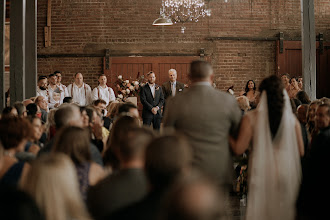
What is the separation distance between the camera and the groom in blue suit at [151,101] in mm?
10469

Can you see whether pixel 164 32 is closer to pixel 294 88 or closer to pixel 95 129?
pixel 294 88

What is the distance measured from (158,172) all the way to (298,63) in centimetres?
1305

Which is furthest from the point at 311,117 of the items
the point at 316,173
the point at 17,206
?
the point at 17,206

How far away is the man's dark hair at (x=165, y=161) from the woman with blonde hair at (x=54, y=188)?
17.9 inches

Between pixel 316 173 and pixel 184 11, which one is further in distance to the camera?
pixel 184 11

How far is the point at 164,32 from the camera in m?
14.0

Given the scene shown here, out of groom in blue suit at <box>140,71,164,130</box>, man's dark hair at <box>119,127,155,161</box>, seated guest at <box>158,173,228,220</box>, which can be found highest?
A: seated guest at <box>158,173,228,220</box>

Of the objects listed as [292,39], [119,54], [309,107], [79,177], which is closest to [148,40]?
[119,54]

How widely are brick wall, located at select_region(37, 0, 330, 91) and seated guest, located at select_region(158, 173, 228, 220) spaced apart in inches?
500

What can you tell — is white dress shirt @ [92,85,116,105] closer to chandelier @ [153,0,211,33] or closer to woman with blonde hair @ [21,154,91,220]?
chandelier @ [153,0,211,33]

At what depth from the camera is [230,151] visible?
3.75 metres

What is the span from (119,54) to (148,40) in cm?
88

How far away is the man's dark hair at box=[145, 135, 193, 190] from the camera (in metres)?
1.96

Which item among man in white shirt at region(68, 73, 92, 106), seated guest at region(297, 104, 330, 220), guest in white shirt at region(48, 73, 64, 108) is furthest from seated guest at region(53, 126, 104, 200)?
man in white shirt at region(68, 73, 92, 106)
